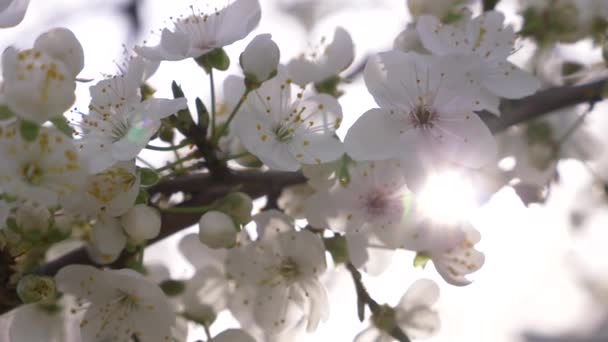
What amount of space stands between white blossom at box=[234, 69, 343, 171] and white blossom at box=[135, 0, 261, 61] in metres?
0.09

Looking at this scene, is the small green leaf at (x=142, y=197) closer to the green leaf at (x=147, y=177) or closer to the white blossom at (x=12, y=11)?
the green leaf at (x=147, y=177)

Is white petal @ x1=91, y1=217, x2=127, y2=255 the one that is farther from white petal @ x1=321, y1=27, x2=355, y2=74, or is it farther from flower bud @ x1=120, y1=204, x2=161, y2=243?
white petal @ x1=321, y1=27, x2=355, y2=74

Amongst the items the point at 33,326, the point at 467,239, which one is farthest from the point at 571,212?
the point at 33,326

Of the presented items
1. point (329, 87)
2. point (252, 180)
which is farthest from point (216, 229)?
point (329, 87)

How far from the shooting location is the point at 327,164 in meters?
1.00

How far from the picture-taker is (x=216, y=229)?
93 cm

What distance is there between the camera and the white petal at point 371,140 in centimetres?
93

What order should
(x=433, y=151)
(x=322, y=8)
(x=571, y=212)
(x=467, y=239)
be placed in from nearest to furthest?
1. (x=433, y=151)
2. (x=467, y=239)
3. (x=571, y=212)
4. (x=322, y=8)

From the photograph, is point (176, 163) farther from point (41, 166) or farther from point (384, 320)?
point (384, 320)

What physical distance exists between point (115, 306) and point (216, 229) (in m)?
0.21

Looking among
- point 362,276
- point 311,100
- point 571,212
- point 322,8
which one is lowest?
point 571,212

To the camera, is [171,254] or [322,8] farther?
[322,8]

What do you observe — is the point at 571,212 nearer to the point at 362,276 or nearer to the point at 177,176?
the point at 362,276

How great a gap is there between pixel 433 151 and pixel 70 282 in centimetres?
52
